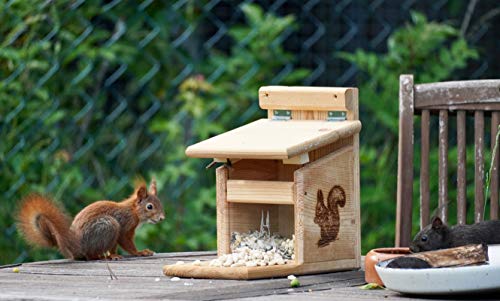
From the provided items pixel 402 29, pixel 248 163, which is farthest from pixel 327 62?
pixel 248 163

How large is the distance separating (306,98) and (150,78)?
2407 millimetres

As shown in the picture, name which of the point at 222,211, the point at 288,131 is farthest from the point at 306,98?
the point at 222,211

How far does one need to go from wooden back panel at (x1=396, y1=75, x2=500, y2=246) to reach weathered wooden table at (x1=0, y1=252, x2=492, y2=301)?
551mm

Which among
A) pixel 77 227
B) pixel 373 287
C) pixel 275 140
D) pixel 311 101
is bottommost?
pixel 373 287

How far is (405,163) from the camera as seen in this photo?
3609mm

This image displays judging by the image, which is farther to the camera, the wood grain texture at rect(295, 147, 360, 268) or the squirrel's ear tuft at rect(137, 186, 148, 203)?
the squirrel's ear tuft at rect(137, 186, 148, 203)

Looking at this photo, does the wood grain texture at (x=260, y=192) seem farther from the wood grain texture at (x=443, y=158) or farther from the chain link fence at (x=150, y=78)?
the chain link fence at (x=150, y=78)

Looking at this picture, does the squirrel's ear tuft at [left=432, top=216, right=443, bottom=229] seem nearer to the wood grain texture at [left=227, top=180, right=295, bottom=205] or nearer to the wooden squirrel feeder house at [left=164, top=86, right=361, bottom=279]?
the wooden squirrel feeder house at [left=164, top=86, right=361, bottom=279]

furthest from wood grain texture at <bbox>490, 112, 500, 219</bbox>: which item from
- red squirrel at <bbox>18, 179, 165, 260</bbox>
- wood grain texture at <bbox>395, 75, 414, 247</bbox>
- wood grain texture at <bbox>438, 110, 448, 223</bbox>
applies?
red squirrel at <bbox>18, 179, 165, 260</bbox>

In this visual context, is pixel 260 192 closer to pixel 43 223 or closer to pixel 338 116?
pixel 338 116

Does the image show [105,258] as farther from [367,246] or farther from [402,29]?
[402,29]

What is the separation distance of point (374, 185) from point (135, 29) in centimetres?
137

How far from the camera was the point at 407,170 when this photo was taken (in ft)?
11.8

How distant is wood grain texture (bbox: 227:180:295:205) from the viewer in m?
3.01
